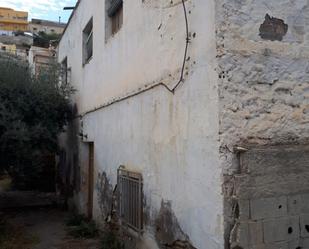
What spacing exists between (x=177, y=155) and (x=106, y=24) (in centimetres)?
442

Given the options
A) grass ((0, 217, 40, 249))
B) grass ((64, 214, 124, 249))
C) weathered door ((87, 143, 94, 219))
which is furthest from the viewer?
weathered door ((87, 143, 94, 219))

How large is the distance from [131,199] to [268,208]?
8.83 feet

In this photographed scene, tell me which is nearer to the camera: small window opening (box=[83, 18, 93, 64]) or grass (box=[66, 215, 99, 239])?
grass (box=[66, 215, 99, 239])

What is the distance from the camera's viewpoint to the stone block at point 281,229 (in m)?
3.66

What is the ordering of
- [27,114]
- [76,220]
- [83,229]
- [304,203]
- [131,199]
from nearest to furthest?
[304,203] → [131,199] → [83,229] → [76,220] → [27,114]

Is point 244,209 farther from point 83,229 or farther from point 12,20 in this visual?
point 12,20

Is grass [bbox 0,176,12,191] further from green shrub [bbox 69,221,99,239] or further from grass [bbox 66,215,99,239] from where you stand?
green shrub [bbox 69,221,99,239]

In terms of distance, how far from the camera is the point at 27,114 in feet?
32.8

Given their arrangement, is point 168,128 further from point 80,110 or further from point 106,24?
point 80,110

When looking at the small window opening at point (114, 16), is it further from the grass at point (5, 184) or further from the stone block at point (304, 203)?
the grass at point (5, 184)

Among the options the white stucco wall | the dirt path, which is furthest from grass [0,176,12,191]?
the white stucco wall

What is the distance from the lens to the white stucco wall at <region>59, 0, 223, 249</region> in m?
3.79

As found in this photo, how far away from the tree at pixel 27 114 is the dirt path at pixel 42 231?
1167 millimetres

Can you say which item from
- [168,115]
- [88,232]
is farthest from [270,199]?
[88,232]
